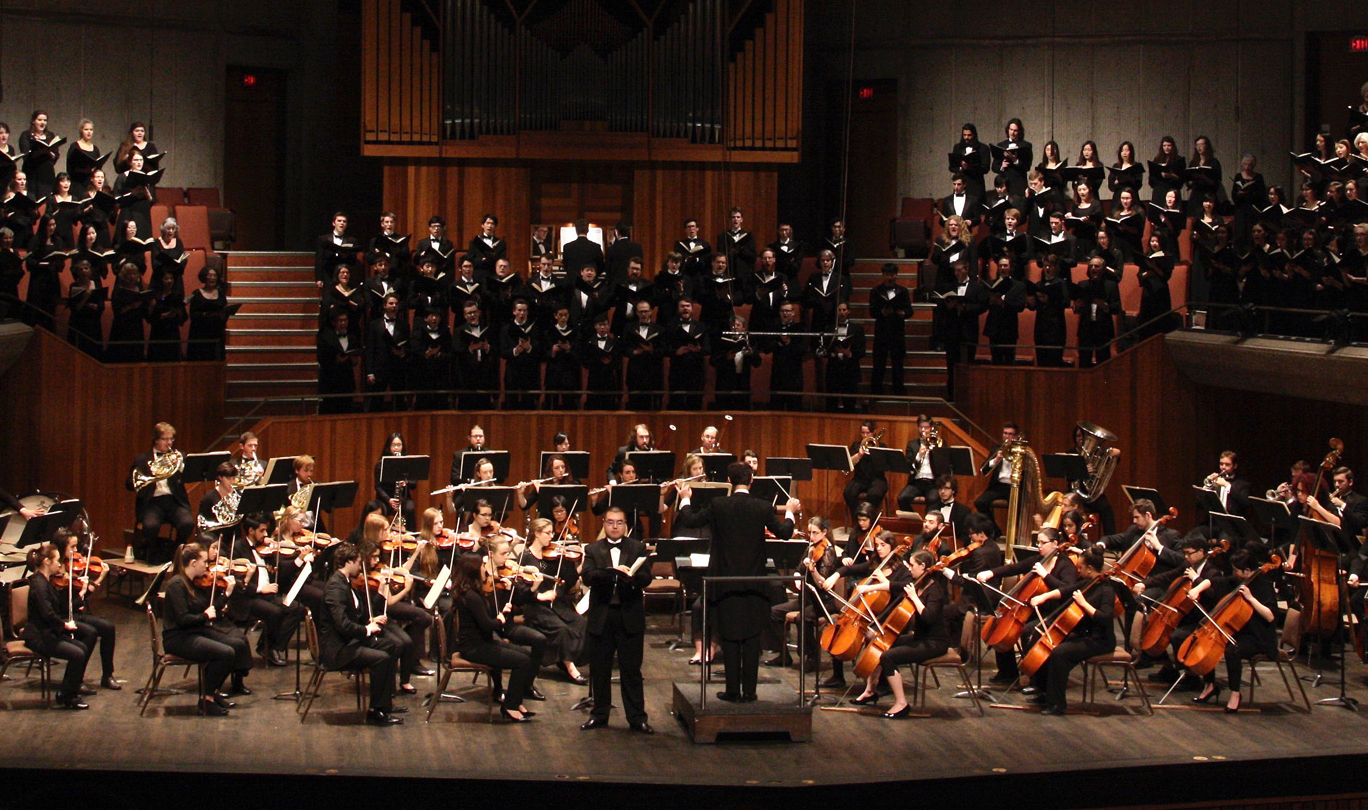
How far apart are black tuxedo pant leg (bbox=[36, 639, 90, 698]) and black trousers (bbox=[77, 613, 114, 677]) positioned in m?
0.08

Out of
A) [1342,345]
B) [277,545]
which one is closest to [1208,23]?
[1342,345]

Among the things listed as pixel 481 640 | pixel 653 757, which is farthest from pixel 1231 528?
pixel 481 640

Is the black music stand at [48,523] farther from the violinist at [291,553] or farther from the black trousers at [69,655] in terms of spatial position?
the violinist at [291,553]

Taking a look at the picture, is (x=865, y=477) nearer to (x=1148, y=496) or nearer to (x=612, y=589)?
(x=1148, y=496)

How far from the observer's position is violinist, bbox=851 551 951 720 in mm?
8508

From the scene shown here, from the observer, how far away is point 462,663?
8.38m

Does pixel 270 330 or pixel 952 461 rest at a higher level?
pixel 270 330

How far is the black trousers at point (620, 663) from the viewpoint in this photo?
27.0 feet

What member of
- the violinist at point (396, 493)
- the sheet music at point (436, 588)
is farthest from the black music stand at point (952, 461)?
the sheet music at point (436, 588)

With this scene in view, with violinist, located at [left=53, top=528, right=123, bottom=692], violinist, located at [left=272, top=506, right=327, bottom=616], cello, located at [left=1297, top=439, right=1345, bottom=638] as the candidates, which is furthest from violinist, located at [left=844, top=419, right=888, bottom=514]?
violinist, located at [left=53, top=528, right=123, bottom=692]

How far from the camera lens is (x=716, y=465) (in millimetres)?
11336

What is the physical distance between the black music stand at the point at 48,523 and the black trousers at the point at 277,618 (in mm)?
1075

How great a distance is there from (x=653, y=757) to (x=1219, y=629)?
9.92 feet

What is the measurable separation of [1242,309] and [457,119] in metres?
7.05
